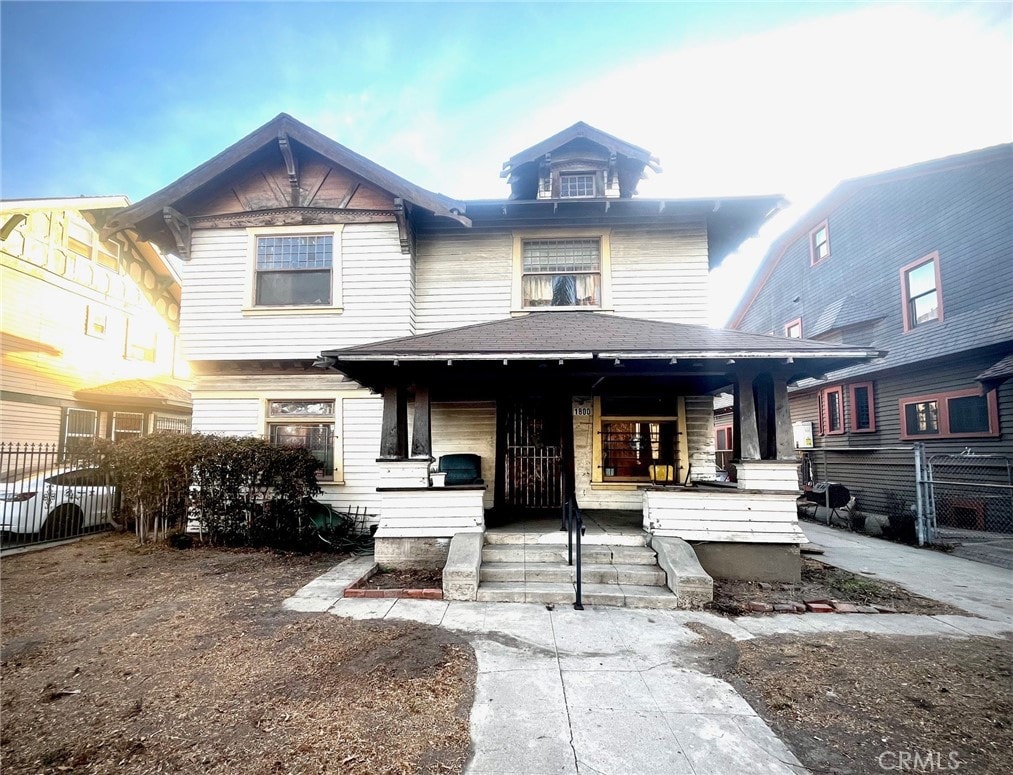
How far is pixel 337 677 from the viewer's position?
125 inches

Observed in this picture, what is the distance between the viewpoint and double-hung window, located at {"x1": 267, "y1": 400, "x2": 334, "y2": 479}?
27.4 feet

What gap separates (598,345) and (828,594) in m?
3.98

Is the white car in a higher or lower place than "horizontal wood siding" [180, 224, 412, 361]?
lower

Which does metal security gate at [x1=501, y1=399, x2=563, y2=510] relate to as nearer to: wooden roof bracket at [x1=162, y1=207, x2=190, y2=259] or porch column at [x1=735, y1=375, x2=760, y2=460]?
porch column at [x1=735, y1=375, x2=760, y2=460]

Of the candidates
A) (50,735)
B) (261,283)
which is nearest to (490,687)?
(50,735)

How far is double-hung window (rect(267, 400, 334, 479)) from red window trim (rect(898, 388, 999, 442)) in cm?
1438

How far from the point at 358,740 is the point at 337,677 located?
808 millimetres

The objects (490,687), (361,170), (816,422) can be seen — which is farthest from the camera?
(816,422)

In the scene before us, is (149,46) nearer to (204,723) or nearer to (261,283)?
(261,283)

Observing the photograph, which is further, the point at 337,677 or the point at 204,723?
the point at 337,677

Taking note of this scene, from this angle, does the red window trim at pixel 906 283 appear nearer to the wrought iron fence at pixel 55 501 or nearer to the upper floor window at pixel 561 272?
the upper floor window at pixel 561 272

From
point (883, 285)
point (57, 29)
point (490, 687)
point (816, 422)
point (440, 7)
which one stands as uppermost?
point (440, 7)

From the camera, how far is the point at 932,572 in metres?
6.38

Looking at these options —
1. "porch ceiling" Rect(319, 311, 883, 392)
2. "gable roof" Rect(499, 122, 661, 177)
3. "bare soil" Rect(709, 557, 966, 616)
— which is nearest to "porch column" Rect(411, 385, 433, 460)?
"porch ceiling" Rect(319, 311, 883, 392)
